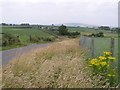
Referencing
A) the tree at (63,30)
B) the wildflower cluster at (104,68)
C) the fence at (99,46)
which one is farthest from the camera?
the tree at (63,30)

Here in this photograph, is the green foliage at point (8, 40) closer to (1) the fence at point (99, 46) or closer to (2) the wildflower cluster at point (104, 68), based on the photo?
(1) the fence at point (99, 46)

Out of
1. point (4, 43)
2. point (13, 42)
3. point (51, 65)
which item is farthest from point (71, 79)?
point (13, 42)

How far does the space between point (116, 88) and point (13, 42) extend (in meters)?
37.2

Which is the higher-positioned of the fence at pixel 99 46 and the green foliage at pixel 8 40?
the fence at pixel 99 46

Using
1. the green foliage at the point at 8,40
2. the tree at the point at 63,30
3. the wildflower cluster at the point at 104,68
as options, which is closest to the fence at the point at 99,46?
the wildflower cluster at the point at 104,68

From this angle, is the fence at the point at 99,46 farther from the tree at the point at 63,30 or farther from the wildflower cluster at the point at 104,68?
the tree at the point at 63,30

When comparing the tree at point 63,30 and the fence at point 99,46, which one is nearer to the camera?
the fence at point 99,46

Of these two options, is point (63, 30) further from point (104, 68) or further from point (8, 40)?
point (104, 68)

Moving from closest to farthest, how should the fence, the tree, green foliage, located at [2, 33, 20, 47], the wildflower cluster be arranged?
1. the wildflower cluster
2. the fence
3. green foliage, located at [2, 33, 20, 47]
4. the tree

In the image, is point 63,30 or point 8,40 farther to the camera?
point 63,30

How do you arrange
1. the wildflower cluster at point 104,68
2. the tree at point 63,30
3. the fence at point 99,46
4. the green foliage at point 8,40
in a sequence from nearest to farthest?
the wildflower cluster at point 104,68 → the fence at point 99,46 → the green foliage at point 8,40 → the tree at point 63,30

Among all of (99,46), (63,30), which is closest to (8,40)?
(99,46)

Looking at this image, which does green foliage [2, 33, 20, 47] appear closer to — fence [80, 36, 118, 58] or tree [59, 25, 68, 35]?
fence [80, 36, 118, 58]

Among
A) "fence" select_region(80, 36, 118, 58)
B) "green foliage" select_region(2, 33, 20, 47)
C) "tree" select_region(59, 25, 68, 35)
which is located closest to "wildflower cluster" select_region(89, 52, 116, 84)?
"fence" select_region(80, 36, 118, 58)
